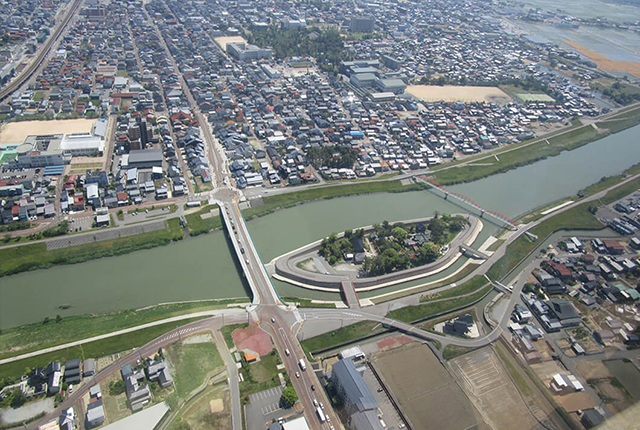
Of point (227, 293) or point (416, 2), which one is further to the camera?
point (416, 2)

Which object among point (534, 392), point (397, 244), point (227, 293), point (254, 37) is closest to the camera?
point (534, 392)

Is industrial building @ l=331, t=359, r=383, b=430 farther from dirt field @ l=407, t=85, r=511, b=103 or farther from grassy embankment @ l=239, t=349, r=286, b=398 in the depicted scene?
dirt field @ l=407, t=85, r=511, b=103

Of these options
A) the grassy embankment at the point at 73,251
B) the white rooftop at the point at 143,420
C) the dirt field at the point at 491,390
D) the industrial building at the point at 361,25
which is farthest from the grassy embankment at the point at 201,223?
the industrial building at the point at 361,25

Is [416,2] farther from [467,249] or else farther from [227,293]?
[227,293]

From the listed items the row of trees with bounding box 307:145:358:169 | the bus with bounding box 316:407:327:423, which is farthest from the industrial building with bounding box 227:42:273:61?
the bus with bounding box 316:407:327:423

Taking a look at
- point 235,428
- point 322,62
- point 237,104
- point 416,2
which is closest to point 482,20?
point 416,2

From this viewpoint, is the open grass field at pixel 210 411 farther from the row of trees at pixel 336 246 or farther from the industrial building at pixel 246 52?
the industrial building at pixel 246 52
